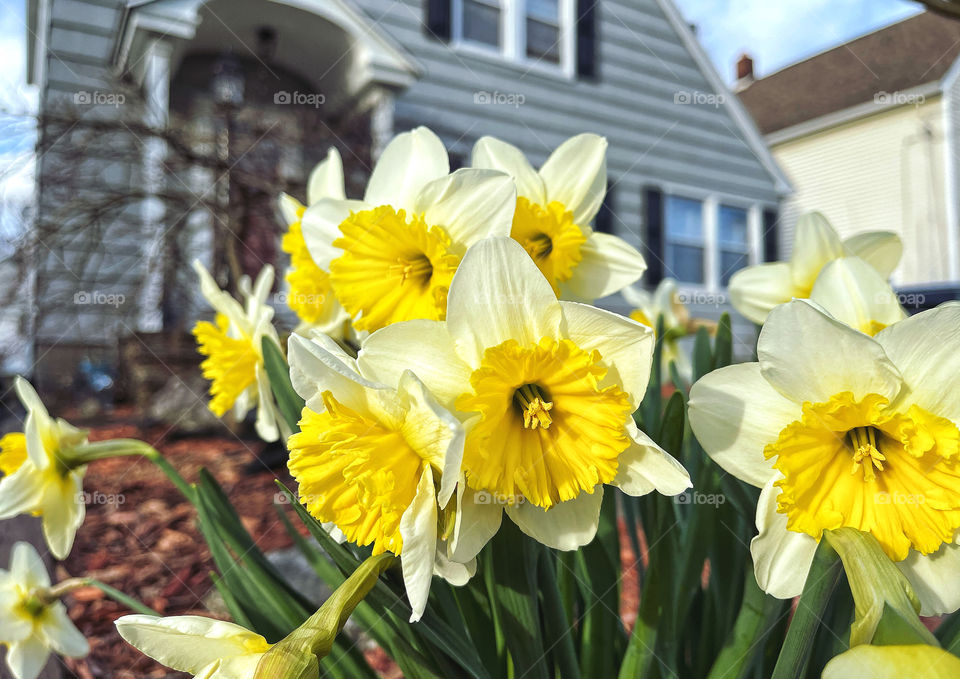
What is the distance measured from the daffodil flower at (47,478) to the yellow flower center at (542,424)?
715 mm

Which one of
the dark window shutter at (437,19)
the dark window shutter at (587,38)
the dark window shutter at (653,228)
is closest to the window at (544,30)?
the dark window shutter at (587,38)

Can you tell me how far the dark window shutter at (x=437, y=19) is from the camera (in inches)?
219

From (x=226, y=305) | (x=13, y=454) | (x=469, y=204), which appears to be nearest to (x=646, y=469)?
(x=469, y=204)

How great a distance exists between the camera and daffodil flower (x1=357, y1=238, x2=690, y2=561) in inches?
19.3

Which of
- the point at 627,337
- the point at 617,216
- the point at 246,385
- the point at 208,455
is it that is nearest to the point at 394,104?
the point at 617,216

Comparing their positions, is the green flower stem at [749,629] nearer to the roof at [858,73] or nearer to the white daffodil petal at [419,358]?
the white daffodil petal at [419,358]

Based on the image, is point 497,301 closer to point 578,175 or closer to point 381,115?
point 578,175

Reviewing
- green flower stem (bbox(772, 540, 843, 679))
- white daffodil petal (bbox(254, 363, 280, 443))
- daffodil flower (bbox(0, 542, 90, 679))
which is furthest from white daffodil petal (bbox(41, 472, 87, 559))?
green flower stem (bbox(772, 540, 843, 679))

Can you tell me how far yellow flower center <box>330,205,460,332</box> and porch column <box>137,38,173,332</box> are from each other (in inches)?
140

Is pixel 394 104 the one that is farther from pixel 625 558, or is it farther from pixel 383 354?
pixel 383 354

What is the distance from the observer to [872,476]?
51 centimetres

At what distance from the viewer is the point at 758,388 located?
54 cm

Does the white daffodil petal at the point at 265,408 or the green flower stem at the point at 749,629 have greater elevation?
the white daffodil petal at the point at 265,408

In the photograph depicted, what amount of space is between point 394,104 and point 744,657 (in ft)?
17.4
